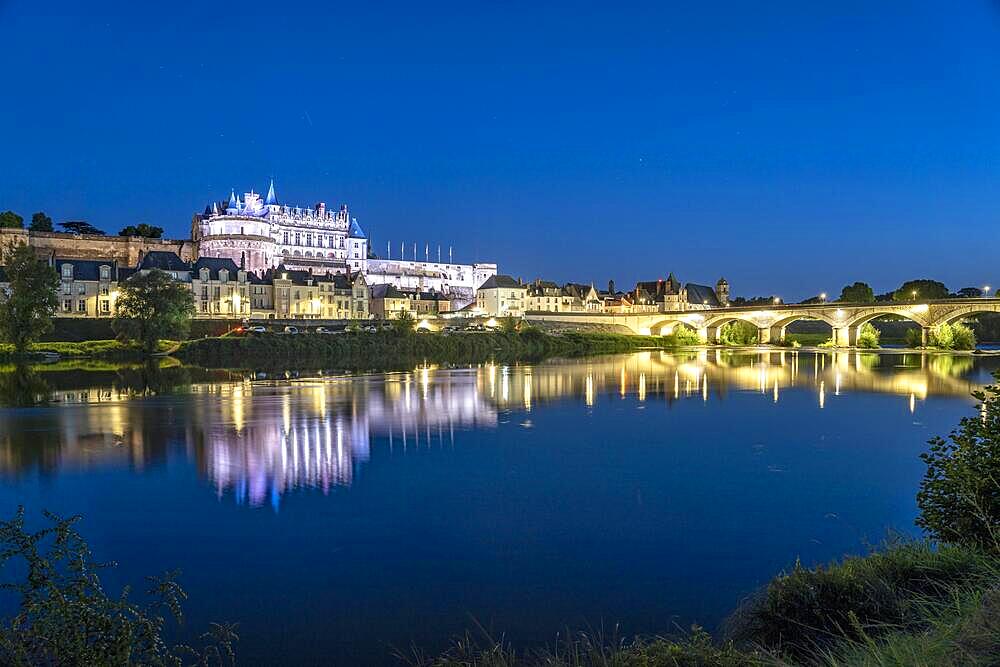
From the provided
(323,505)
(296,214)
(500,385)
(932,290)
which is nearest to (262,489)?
(323,505)

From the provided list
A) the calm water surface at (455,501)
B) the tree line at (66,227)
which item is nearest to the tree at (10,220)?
the tree line at (66,227)

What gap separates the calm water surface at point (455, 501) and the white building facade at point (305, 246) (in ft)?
255

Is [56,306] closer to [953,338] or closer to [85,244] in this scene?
[85,244]

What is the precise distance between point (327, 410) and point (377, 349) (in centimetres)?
3160

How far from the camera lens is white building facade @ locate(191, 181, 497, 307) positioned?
99.2 m

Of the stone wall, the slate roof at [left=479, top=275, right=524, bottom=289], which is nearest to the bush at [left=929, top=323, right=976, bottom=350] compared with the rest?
the slate roof at [left=479, top=275, right=524, bottom=289]

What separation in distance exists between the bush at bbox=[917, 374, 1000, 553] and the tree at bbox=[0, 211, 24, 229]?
95.1 metres

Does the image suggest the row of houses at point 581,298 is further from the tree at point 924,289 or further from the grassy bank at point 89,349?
the grassy bank at point 89,349

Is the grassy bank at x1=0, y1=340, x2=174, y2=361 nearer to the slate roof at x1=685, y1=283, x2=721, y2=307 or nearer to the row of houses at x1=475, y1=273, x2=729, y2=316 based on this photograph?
the row of houses at x1=475, y1=273, x2=729, y2=316

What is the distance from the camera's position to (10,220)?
83.3m

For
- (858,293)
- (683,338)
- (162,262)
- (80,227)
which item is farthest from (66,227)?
(858,293)

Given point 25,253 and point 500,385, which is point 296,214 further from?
point 500,385

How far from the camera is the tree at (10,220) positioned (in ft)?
269

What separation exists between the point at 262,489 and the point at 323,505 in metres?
1.57
